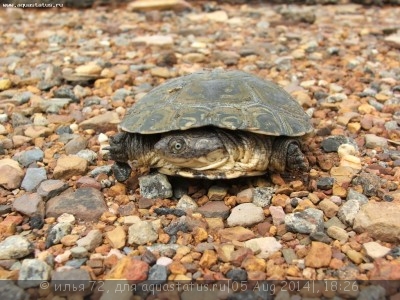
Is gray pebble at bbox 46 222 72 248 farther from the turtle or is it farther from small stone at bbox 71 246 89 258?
the turtle

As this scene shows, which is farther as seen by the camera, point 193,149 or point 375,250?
point 193,149

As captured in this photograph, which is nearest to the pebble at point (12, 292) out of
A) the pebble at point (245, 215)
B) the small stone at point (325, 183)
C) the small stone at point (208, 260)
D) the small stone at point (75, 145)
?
the small stone at point (208, 260)

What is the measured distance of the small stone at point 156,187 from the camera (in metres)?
2.92

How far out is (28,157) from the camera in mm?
3434

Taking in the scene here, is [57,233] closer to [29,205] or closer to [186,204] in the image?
[29,205]

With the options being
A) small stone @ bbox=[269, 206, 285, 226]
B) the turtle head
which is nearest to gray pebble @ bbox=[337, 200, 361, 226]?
small stone @ bbox=[269, 206, 285, 226]

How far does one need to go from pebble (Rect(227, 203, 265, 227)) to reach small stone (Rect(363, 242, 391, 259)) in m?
0.62

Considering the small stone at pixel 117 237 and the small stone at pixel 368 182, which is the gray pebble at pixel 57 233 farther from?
the small stone at pixel 368 182

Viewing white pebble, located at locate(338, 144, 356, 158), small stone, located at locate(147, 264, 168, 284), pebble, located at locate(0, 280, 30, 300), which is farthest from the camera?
white pebble, located at locate(338, 144, 356, 158)

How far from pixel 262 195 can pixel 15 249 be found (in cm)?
151

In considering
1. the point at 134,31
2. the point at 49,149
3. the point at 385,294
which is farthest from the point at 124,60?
the point at 385,294

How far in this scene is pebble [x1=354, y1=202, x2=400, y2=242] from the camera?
2.41 meters

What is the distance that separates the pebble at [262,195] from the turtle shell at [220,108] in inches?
15.2

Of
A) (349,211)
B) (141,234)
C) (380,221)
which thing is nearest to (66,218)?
(141,234)
